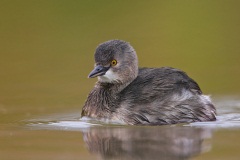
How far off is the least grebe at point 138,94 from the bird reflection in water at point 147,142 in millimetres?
Answer: 464

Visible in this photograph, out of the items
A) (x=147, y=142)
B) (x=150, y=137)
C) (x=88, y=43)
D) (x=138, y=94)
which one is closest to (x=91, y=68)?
(x=88, y=43)

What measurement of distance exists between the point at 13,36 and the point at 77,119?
7059 millimetres

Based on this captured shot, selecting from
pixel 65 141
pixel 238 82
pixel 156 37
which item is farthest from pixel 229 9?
pixel 65 141

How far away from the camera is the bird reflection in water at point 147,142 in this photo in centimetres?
855

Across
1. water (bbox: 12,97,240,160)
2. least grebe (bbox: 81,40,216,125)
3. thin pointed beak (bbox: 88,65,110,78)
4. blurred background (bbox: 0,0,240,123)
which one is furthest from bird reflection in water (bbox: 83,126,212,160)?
blurred background (bbox: 0,0,240,123)

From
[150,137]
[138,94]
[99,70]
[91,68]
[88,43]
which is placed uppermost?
[88,43]

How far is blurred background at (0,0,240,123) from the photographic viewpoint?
1300 centimetres

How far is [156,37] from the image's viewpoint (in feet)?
56.6

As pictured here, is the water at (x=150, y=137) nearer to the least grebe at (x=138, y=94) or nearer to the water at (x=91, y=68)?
the water at (x=91, y=68)

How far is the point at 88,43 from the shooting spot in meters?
17.0

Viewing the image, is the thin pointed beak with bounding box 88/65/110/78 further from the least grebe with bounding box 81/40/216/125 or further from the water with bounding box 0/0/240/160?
the water with bounding box 0/0/240/160

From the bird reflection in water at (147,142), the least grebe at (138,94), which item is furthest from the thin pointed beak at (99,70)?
the bird reflection in water at (147,142)

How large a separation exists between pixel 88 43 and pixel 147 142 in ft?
26.0

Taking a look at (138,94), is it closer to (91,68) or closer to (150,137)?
(150,137)
